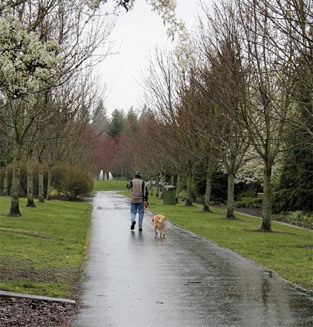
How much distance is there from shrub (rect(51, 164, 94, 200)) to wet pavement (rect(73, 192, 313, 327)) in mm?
27213

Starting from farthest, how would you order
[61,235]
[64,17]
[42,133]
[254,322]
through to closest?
[42,133] < [64,17] < [61,235] < [254,322]

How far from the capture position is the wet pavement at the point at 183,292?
6.88 m

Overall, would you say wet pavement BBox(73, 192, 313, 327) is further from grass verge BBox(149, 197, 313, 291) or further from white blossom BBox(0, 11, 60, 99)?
white blossom BBox(0, 11, 60, 99)

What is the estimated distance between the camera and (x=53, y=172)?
40.8m

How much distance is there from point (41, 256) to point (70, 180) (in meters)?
29.4

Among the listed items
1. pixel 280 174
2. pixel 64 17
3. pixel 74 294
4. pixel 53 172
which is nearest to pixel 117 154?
pixel 53 172

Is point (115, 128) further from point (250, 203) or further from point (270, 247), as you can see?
point (270, 247)

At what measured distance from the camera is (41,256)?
11.7 m

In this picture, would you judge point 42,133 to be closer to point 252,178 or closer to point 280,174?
point 280,174

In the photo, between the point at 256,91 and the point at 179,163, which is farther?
the point at 179,163

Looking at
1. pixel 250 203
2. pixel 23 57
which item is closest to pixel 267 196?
pixel 23 57

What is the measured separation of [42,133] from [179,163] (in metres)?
11.6

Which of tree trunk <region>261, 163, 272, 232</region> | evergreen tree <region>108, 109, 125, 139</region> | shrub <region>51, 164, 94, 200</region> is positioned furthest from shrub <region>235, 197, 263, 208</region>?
evergreen tree <region>108, 109, 125, 139</region>

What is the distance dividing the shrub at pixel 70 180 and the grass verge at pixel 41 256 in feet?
69.9
